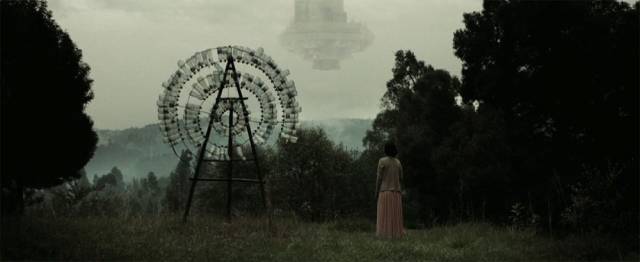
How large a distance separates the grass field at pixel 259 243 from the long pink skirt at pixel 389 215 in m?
0.39

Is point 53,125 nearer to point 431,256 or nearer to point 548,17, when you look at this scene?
point 431,256

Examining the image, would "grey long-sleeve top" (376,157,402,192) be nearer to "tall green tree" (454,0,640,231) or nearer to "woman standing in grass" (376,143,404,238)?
"woman standing in grass" (376,143,404,238)

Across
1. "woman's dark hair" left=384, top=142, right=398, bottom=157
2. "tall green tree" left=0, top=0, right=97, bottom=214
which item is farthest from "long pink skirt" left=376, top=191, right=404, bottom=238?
"tall green tree" left=0, top=0, right=97, bottom=214

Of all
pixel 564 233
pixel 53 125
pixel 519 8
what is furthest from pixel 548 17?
pixel 53 125

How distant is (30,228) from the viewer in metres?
16.5

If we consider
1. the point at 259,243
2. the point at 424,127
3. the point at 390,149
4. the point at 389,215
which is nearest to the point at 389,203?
the point at 389,215

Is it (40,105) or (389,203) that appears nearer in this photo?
(389,203)

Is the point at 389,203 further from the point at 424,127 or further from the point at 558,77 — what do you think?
the point at 424,127

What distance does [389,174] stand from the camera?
57.8 feet

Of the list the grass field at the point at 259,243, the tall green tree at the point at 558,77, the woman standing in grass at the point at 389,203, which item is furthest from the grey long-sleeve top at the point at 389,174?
the tall green tree at the point at 558,77

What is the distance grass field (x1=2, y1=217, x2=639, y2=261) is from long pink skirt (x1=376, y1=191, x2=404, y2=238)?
0.39 meters

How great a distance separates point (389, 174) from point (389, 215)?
1.04m

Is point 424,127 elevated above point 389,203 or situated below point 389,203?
above

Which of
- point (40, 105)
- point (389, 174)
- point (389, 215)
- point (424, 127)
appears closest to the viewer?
point (389, 174)
